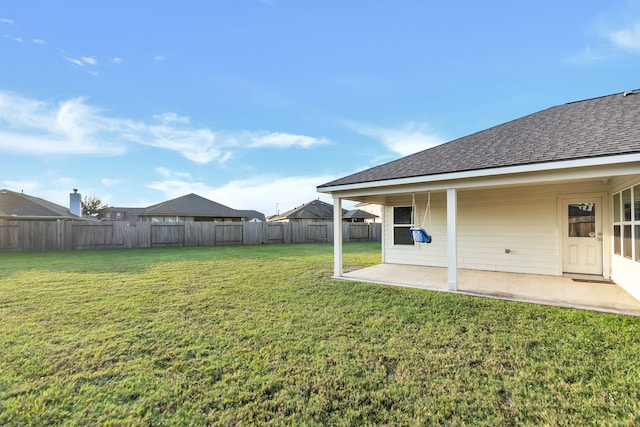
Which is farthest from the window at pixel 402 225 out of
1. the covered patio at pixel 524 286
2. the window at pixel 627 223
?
the window at pixel 627 223

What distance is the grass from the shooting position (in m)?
2.00

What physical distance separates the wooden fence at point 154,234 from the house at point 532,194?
33.1ft

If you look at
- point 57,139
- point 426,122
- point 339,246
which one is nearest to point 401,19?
point 426,122

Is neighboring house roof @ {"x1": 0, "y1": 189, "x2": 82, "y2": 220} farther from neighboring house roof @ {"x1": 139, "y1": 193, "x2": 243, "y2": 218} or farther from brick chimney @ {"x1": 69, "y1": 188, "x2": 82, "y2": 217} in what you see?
neighboring house roof @ {"x1": 139, "y1": 193, "x2": 243, "y2": 218}

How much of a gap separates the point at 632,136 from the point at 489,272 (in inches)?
155

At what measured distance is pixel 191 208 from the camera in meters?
23.6

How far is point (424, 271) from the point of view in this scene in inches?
290

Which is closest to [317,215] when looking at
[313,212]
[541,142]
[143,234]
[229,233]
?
[313,212]

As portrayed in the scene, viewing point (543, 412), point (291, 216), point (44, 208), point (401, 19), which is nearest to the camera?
point (543, 412)

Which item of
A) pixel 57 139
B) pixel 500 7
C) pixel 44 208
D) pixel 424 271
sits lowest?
pixel 424 271

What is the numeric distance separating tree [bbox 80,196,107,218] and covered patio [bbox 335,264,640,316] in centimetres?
4834

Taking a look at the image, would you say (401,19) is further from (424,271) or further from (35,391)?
(35,391)

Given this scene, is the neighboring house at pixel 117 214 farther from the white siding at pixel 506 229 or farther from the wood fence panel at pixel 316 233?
the white siding at pixel 506 229

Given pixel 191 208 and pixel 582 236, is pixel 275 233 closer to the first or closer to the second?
pixel 191 208
